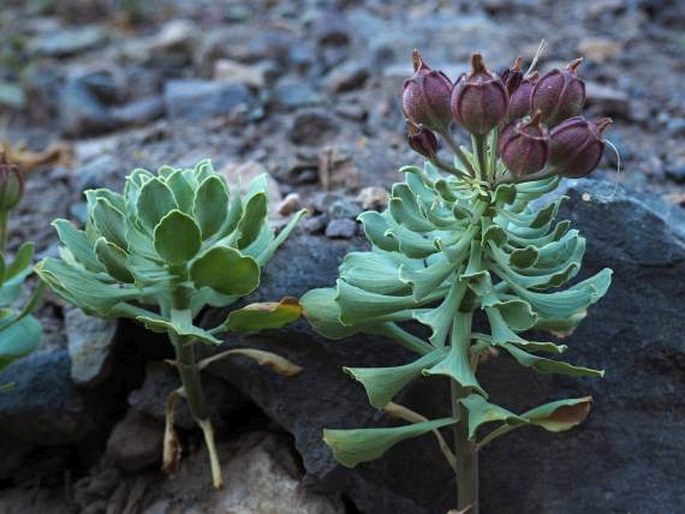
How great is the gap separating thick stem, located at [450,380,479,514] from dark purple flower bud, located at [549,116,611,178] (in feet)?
1.62

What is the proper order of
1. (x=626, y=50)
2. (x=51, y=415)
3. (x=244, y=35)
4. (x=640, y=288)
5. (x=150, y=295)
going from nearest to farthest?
1. (x=150, y=295)
2. (x=640, y=288)
3. (x=51, y=415)
4. (x=626, y=50)
5. (x=244, y=35)

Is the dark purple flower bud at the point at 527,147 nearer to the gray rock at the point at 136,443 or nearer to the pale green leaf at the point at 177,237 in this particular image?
the pale green leaf at the point at 177,237

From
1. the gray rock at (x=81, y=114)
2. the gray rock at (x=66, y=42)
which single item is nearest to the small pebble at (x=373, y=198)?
the gray rock at (x=81, y=114)

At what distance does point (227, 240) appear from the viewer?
76.7 inches

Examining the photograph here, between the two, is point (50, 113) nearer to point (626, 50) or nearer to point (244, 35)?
point (244, 35)

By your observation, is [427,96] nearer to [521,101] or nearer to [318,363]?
[521,101]

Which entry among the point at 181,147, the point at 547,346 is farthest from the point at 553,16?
the point at 547,346

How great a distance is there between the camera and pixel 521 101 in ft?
5.42

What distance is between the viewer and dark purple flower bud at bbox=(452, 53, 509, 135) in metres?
1.55

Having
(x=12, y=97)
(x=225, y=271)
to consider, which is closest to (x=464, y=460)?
(x=225, y=271)

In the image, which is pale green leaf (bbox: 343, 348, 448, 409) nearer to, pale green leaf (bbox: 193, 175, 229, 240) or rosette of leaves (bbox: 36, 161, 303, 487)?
rosette of leaves (bbox: 36, 161, 303, 487)

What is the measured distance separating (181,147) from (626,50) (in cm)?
196

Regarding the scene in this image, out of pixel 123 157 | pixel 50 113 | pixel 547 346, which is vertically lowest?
pixel 50 113

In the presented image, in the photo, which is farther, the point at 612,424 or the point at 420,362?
the point at 612,424
